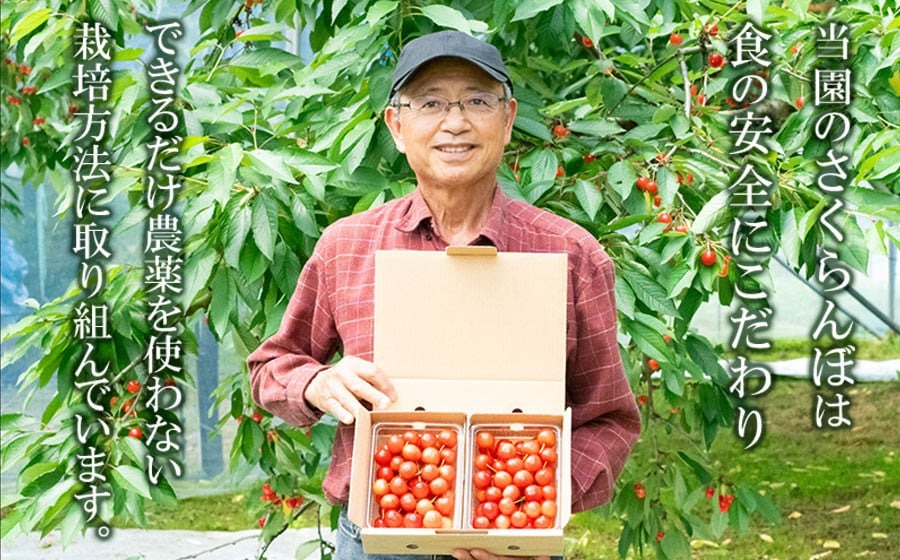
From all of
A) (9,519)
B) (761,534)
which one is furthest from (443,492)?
(761,534)

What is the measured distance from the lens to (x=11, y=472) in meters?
4.98

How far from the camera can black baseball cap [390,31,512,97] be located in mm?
1221

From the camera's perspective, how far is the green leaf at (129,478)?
6.39 ft

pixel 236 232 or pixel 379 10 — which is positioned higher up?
pixel 379 10

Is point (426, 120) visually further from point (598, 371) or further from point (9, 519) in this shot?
point (9, 519)

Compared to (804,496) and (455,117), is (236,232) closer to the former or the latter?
(455,117)

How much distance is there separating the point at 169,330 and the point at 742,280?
103 cm

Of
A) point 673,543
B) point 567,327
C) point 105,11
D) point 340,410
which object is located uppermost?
point 105,11

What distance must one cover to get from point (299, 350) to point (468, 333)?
24cm

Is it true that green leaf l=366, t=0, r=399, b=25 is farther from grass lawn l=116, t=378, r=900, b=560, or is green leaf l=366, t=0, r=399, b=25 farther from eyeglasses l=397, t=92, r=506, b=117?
grass lawn l=116, t=378, r=900, b=560

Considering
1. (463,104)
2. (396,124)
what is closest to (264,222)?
(396,124)

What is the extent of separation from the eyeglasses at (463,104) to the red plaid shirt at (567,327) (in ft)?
0.36

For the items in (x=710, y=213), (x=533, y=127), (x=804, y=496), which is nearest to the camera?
(x=710, y=213)

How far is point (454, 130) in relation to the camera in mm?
1226
